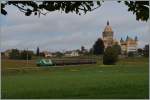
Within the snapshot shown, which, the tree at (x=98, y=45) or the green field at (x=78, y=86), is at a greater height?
the tree at (x=98, y=45)

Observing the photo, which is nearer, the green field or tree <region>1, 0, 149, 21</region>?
tree <region>1, 0, 149, 21</region>

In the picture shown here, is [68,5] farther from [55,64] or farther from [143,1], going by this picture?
[55,64]

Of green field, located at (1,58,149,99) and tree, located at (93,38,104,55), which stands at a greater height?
tree, located at (93,38,104,55)

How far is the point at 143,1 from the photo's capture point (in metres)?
11.0

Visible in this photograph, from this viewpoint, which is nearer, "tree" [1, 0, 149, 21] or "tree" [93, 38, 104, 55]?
"tree" [1, 0, 149, 21]

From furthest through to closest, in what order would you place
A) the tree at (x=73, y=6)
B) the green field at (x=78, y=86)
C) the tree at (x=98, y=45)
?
the tree at (x=98, y=45), the green field at (x=78, y=86), the tree at (x=73, y=6)

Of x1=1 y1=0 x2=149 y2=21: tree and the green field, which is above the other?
x1=1 y1=0 x2=149 y2=21: tree

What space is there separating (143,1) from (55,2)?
1977 millimetres

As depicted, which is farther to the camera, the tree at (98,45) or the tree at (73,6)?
the tree at (98,45)

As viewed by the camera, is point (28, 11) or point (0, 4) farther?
point (28, 11)

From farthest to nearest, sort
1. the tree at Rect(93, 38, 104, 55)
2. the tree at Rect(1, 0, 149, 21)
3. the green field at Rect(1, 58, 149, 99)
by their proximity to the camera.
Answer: the tree at Rect(93, 38, 104, 55) → the green field at Rect(1, 58, 149, 99) → the tree at Rect(1, 0, 149, 21)

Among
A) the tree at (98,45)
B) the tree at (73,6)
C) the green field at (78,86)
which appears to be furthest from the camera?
the tree at (98,45)

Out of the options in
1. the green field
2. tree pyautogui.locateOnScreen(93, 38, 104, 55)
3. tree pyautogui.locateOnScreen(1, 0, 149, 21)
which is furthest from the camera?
tree pyautogui.locateOnScreen(93, 38, 104, 55)

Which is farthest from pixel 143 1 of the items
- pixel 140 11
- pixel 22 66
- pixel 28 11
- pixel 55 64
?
pixel 55 64
